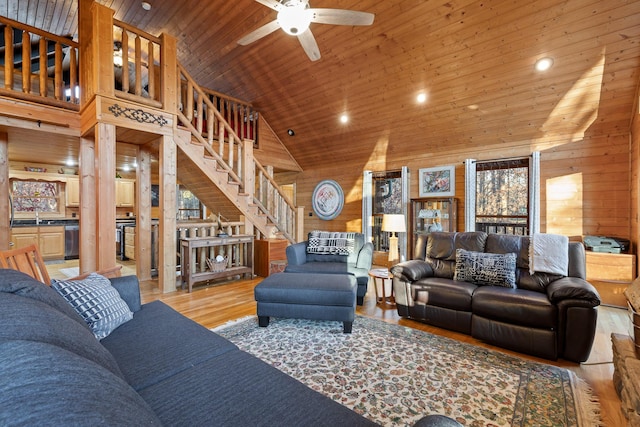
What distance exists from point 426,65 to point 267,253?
3.87 meters

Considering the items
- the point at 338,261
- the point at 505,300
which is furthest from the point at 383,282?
the point at 505,300

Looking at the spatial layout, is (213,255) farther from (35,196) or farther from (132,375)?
(35,196)

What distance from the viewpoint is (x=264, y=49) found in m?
4.94

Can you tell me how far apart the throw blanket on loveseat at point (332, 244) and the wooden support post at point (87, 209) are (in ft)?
10.4

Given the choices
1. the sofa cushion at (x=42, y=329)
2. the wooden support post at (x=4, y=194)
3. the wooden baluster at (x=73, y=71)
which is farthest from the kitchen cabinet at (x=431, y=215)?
the wooden support post at (x=4, y=194)

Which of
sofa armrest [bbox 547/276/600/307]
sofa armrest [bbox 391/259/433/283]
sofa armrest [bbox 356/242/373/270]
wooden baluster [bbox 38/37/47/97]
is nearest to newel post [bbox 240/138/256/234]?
sofa armrest [bbox 356/242/373/270]

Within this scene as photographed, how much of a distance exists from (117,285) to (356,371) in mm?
1888

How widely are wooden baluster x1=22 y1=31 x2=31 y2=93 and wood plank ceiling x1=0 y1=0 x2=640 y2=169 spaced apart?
115 cm

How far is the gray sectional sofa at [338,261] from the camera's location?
12.4ft

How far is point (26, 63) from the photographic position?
3781 millimetres

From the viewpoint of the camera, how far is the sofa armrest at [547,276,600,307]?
227 centimetres

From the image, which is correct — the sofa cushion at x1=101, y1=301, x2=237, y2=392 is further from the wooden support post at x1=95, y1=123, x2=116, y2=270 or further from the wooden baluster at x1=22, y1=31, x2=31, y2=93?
the wooden baluster at x1=22, y1=31, x2=31, y2=93

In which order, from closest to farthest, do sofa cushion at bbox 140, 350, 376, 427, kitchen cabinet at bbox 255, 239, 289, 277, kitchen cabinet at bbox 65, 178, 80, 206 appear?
sofa cushion at bbox 140, 350, 376, 427
kitchen cabinet at bbox 255, 239, 289, 277
kitchen cabinet at bbox 65, 178, 80, 206

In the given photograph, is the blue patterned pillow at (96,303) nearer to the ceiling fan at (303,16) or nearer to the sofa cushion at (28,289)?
the sofa cushion at (28,289)
